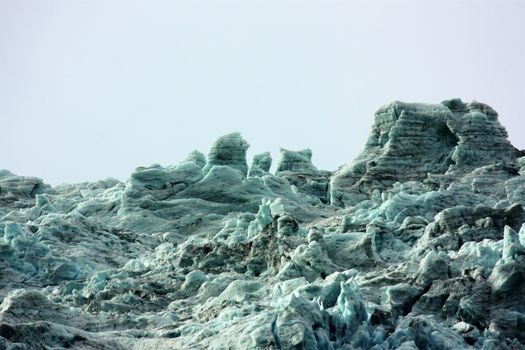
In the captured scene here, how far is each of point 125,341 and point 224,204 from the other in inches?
1431

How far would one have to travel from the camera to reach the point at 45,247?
136 feet

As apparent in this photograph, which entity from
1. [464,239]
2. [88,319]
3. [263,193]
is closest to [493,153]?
[263,193]

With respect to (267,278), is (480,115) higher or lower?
higher

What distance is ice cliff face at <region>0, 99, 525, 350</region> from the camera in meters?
22.4

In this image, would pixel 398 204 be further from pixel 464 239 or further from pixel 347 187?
pixel 347 187

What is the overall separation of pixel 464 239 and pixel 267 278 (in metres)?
6.85

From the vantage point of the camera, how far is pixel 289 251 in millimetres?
34656

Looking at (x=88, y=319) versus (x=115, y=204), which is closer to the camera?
(x=88, y=319)

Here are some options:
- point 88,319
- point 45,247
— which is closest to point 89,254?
point 45,247

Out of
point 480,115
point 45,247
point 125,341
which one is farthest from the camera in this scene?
point 480,115

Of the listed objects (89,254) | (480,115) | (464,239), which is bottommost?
(89,254)

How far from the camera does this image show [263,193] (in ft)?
196

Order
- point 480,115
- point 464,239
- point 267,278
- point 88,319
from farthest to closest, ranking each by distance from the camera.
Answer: point 480,115
point 464,239
point 267,278
point 88,319

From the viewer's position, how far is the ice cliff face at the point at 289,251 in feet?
73.5
